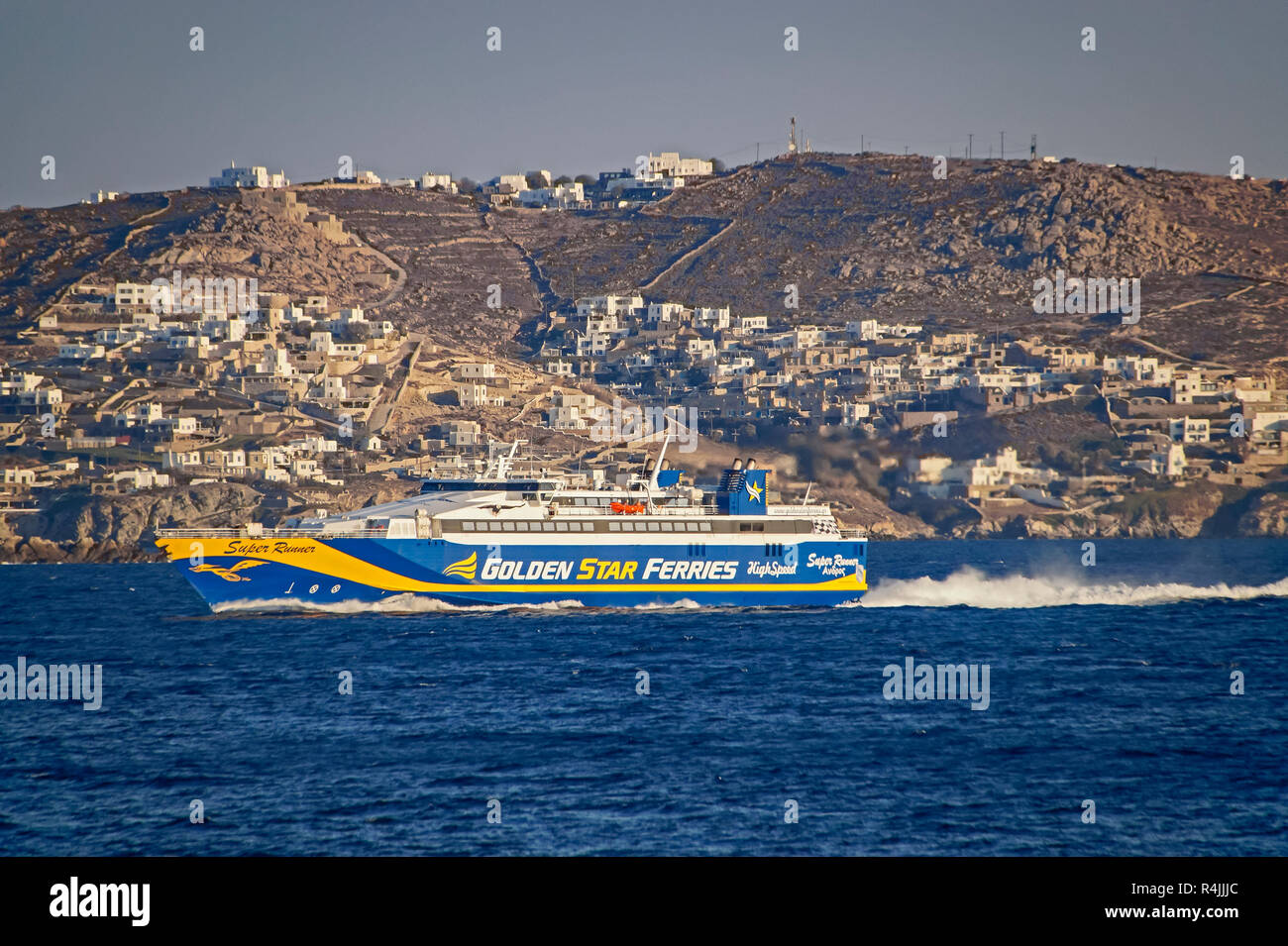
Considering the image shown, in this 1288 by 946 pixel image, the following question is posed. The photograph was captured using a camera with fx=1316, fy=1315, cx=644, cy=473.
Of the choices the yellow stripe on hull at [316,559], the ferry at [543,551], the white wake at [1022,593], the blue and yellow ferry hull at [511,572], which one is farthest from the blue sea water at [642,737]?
the white wake at [1022,593]

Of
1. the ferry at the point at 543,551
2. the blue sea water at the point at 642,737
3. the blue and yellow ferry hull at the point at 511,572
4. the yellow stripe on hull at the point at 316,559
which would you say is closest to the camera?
the blue sea water at the point at 642,737

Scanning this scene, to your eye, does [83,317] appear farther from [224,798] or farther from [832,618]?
[224,798]

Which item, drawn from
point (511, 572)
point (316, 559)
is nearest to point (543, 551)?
point (511, 572)

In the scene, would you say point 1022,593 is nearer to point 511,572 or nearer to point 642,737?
point 511,572

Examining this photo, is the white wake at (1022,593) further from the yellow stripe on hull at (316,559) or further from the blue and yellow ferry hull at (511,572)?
the yellow stripe on hull at (316,559)

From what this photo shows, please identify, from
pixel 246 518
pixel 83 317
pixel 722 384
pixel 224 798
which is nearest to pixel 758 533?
pixel 224 798
